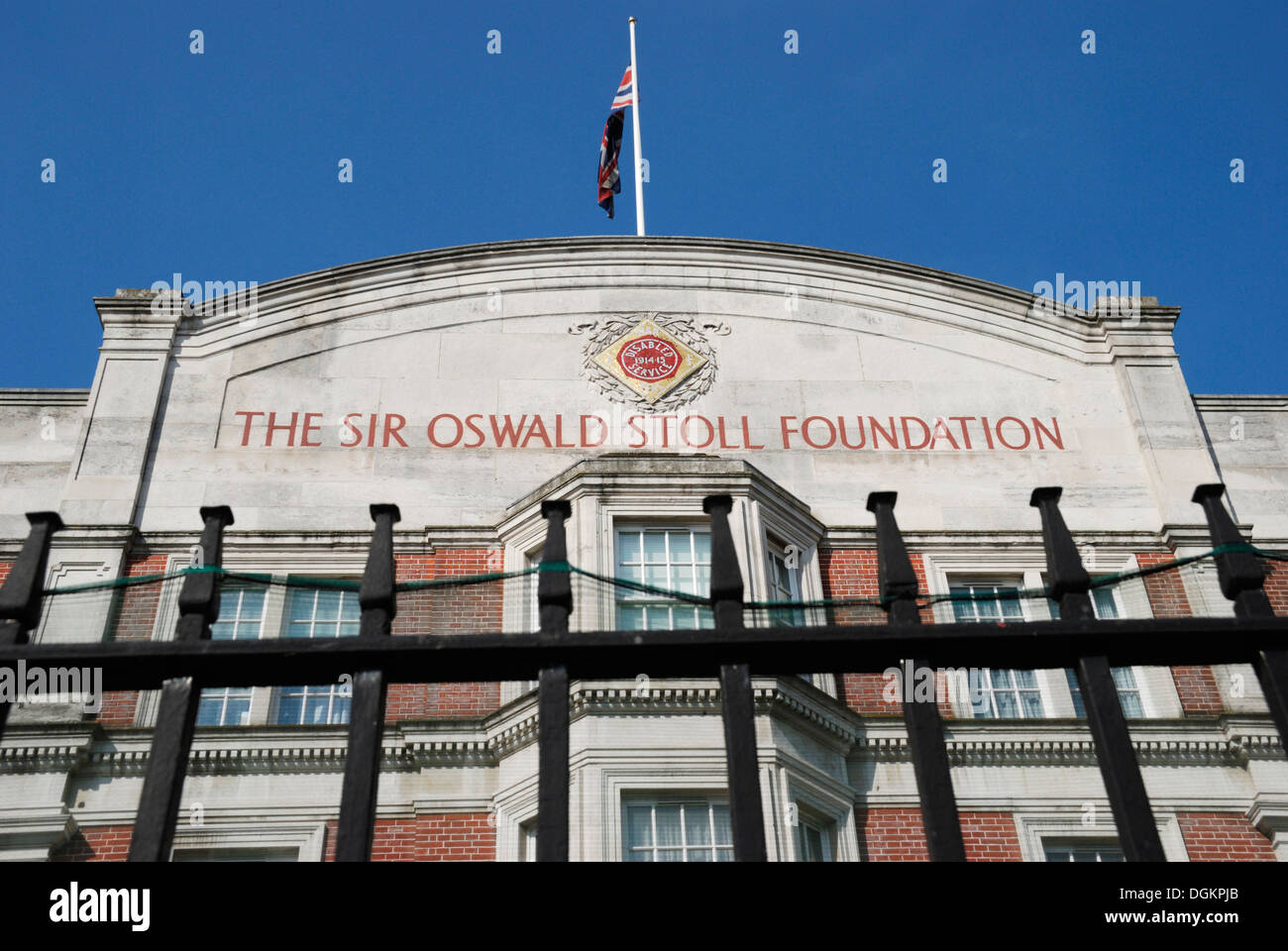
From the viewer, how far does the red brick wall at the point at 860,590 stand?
53.2ft

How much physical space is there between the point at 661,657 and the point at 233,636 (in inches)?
460

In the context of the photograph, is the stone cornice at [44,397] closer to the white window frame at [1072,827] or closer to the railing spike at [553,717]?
the white window frame at [1072,827]

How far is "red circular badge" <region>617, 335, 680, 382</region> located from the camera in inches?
782

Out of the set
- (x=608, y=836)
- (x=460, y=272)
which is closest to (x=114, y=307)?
(x=460, y=272)

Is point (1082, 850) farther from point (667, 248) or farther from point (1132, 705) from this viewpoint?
point (667, 248)

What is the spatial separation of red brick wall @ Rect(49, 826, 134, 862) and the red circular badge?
927 cm

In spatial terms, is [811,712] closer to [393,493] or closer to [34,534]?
[393,493]

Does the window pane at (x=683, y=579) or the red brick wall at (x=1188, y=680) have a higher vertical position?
the window pane at (x=683, y=579)

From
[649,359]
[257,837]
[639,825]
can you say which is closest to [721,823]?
[639,825]

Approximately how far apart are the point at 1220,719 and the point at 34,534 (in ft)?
46.6

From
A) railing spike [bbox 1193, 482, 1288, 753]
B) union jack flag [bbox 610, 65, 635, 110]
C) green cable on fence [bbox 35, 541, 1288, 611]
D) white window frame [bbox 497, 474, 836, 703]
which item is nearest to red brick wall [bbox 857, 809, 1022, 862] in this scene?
white window frame [bbox 497, 474, 836, 703]

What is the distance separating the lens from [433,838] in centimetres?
1469

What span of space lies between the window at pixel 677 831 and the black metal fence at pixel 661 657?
8.53 metres

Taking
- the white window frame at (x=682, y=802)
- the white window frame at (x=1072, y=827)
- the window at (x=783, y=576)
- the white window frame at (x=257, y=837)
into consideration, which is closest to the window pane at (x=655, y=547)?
the window at (x=783, y=576)
